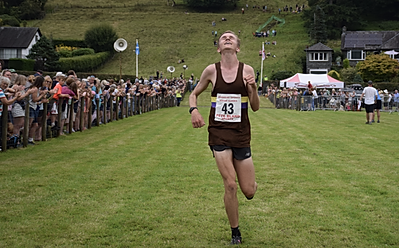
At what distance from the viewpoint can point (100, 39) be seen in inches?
3863

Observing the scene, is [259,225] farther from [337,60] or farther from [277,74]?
[337,60]

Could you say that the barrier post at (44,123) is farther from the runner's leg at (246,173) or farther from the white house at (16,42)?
the white house at (16,42)

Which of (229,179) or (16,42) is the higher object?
(16,42)

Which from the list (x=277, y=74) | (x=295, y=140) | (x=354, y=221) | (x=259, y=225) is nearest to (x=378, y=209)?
(x=354, y=221)

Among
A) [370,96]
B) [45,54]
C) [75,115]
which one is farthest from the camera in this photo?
[45,54]

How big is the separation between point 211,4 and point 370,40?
53.7m

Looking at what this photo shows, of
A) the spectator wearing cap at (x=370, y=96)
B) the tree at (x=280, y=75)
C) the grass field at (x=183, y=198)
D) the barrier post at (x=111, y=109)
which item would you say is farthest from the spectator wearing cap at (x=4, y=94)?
Result: the tree at (x=280, y=75)

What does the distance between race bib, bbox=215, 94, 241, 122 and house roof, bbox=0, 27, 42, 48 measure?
85812 millimetres

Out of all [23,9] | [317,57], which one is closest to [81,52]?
[23,9]

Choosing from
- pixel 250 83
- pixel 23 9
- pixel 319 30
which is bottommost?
pixel 250 83

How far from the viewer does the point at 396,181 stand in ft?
29.8

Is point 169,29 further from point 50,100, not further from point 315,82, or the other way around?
point 50,100

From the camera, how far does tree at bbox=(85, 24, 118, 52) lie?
98062 mm

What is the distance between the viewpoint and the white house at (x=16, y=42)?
84.8m
